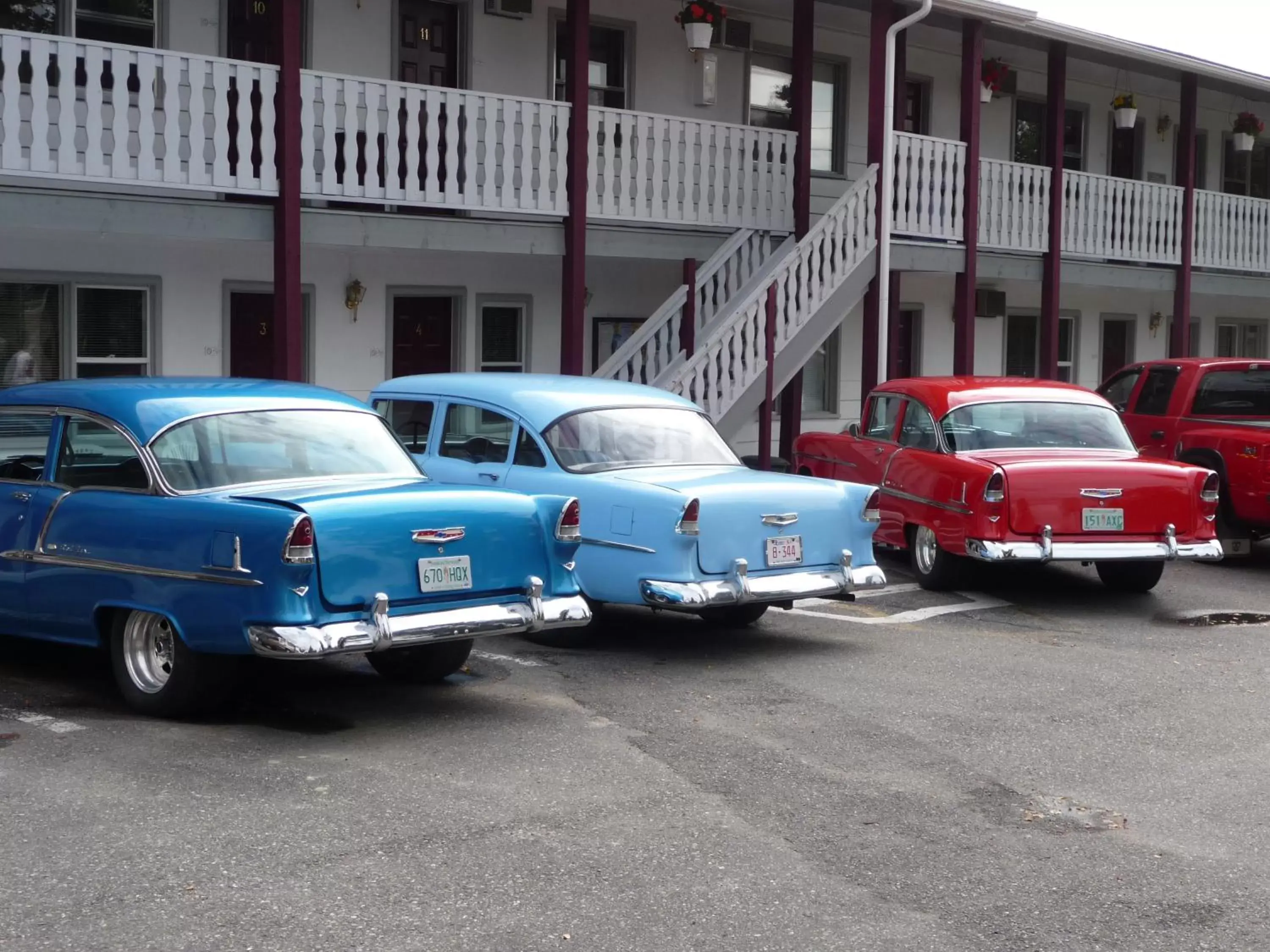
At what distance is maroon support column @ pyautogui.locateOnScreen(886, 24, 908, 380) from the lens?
65.3ft

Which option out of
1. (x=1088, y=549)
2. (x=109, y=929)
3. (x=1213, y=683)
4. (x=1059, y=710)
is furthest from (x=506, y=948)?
(x=1088, y=549)

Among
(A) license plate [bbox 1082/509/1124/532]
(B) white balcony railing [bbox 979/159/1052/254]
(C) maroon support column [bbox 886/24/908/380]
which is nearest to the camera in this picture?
(A) license plate [bbox 1082/509/1124/532]

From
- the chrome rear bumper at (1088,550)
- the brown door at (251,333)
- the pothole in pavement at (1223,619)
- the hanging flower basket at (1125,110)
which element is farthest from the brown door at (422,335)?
the hanging flower basket at (1125,110)

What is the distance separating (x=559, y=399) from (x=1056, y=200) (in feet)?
42.4

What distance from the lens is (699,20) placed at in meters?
18.1

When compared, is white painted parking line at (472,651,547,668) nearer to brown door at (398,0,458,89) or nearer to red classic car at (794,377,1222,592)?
red classic car at (794,377,1222,592)

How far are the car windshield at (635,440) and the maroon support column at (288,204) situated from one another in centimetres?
463

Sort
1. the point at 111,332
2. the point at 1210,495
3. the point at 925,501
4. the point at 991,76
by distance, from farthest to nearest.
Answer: the point at 991,76 < the point at 111,332 < the point at 925,501 < the point at 1210,495

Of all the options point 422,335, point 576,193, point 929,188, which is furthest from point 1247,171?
point 422,335

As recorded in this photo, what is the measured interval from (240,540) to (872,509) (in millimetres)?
4202

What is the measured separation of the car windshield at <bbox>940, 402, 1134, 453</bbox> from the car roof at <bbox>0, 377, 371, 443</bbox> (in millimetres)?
5181

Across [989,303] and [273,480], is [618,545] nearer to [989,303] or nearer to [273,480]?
[273,480]

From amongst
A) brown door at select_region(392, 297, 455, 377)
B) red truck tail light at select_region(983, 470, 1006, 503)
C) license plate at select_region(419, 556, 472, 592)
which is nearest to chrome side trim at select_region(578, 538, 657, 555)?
license plate at select_region(419, 556, 472, 592)

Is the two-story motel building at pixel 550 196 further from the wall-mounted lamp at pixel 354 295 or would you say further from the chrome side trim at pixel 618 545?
the chrome side trim at pixel 618 545
